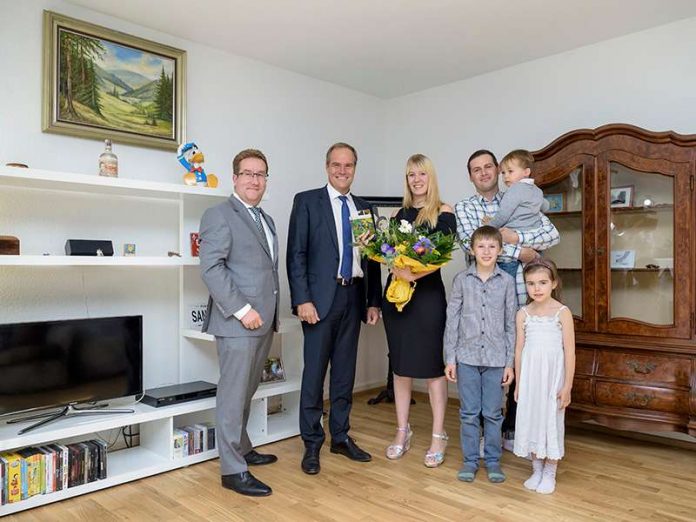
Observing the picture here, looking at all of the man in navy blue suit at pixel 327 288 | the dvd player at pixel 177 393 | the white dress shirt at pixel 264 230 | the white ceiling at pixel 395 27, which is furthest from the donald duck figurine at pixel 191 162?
the dvd player at pixel 177 393

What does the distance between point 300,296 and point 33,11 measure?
2.02 metres

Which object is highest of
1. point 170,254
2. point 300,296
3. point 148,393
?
point 170,254

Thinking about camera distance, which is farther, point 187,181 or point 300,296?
point 187,181

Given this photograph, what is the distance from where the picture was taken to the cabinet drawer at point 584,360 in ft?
11.1

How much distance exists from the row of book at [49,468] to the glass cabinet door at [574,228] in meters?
2.73

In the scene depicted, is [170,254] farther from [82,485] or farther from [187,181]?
[82,485]

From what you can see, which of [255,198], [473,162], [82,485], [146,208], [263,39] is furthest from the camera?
[263,39]

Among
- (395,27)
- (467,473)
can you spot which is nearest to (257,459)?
(467,473)

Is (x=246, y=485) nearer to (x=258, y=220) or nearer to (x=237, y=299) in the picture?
(x=237, y=299)

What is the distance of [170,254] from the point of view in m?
3.41

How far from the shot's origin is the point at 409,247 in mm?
2682

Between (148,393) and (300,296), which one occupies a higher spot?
(300,296)

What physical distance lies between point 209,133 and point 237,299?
1535 millimetres

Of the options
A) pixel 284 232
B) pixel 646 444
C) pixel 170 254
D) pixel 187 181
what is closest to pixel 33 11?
pixel 187 181
